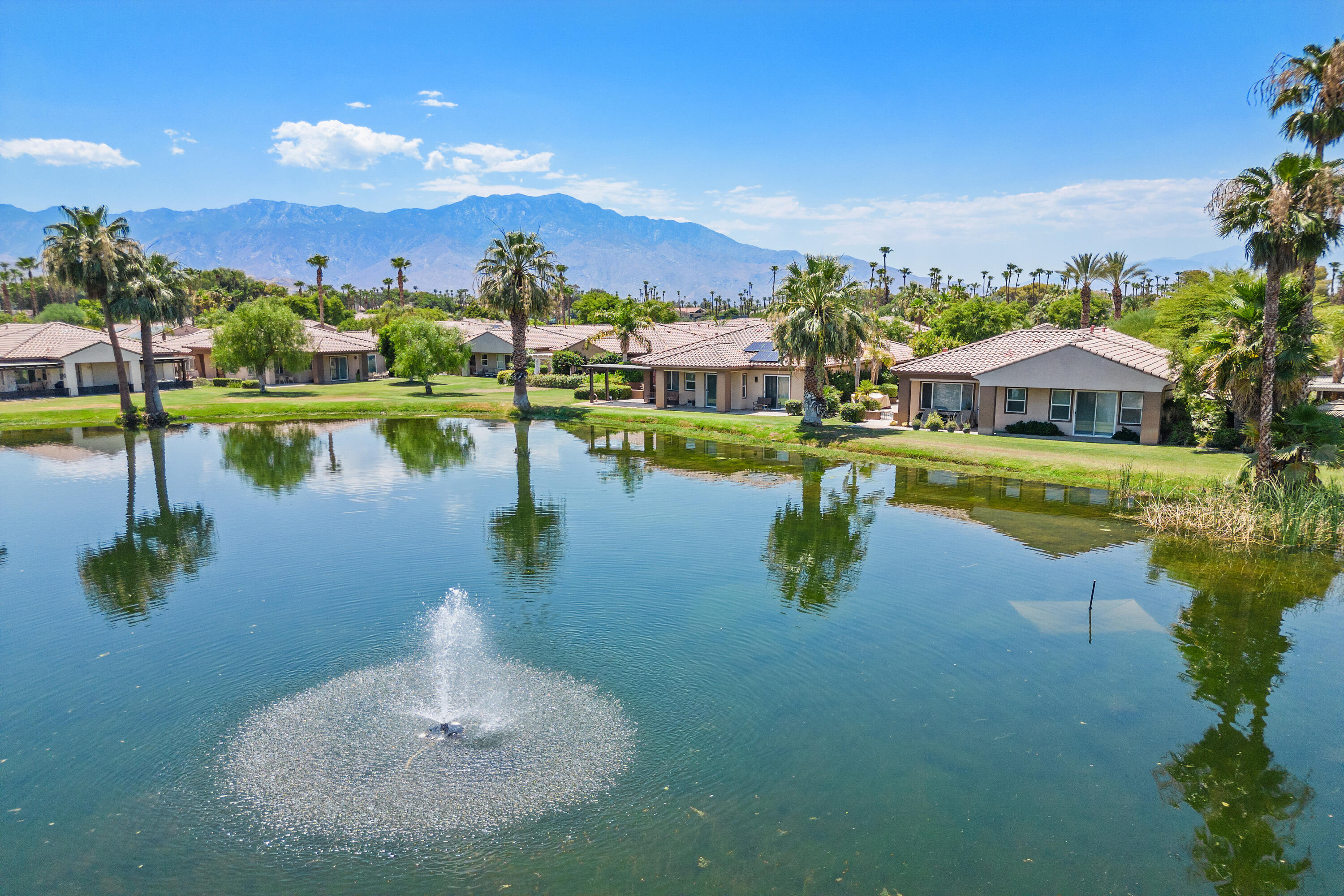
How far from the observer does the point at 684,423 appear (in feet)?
148

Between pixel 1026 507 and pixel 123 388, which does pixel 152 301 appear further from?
pixel 1026 507

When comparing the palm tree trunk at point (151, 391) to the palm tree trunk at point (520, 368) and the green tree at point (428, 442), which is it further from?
the palm tree trunk at point (520, 368)

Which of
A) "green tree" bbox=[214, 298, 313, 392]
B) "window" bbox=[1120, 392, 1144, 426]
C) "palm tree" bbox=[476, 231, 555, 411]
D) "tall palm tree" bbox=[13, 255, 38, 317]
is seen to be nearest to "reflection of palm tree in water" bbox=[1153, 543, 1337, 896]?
"window" bbox=[1120, 392, 1144, 426]

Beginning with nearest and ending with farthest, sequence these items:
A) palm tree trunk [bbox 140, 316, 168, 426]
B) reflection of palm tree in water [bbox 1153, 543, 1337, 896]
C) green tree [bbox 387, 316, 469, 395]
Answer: reflection of palm tree in water [bbox 1153, 543, 1337, 896], palm tree trunk [bbox 140, 316, 168, 426], green tree [bbox 387, 316, 469, 395]

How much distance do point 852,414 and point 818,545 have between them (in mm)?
21359

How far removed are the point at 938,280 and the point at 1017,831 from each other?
456 ft

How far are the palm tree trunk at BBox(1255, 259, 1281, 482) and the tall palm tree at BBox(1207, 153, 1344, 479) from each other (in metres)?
0.02

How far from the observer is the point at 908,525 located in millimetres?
23359

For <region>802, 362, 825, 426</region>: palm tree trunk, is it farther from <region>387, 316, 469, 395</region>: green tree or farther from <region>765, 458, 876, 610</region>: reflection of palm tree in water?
<region>387, 316, 469, 395</region>: green tree

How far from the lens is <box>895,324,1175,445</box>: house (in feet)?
113

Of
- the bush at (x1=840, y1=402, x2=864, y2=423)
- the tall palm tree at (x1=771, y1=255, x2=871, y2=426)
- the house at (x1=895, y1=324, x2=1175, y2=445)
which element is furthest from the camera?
the bush at (x1=840, y1=402, x2=864, y2=423)

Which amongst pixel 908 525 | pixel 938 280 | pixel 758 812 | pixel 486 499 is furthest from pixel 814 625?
pixel 938 280

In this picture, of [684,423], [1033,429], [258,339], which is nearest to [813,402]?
[684,423]

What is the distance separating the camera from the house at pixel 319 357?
67.9m
